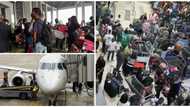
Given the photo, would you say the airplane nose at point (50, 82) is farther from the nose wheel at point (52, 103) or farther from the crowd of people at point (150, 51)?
the crowd of people at point (150, 51)

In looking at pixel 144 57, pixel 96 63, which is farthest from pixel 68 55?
pixel 144 57

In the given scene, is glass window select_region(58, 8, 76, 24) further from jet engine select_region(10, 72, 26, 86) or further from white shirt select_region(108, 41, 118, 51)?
jet engine select_region(10, 72, 26, 86)

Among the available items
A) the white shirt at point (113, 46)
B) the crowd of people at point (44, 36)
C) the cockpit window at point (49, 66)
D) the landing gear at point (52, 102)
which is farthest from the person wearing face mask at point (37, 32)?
the white shirt at point (113, 46)

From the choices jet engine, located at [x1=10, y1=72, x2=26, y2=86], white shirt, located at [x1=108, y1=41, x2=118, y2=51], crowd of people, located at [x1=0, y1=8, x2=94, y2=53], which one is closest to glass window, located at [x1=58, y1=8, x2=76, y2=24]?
crowd of people, located at [x1=0, y1=8, x2=94, y2=53]

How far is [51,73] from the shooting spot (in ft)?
8.25

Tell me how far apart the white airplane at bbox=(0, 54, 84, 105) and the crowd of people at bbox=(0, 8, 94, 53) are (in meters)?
0.09

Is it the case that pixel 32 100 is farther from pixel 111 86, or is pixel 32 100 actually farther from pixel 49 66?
pixel 111 86

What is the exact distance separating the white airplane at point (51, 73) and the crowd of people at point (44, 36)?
0.09 metres

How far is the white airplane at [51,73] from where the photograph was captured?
8.20 ft

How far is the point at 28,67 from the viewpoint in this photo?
8.52 feet

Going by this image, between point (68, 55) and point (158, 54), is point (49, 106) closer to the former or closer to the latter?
point (68, 55)

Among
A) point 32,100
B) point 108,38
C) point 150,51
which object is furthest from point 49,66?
point 150,51

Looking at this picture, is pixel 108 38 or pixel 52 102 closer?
pixel 108 38

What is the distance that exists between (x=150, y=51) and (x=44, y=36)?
3.09 feet
